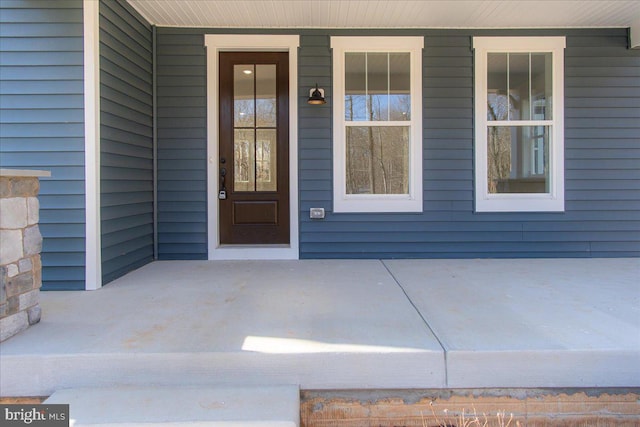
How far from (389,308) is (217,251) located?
234 centimetres

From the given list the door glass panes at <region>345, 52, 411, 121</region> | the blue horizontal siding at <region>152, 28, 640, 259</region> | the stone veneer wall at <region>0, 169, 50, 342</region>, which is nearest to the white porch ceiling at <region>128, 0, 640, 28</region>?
the blue horizontal siding at <region>152, 28, 640, 259</region>

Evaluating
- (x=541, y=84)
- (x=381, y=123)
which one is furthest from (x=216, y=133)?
(x=541, y=84)

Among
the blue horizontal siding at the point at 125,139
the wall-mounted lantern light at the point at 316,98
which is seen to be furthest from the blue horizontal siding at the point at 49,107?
the wall-mounted lantern light at the point at 316,98

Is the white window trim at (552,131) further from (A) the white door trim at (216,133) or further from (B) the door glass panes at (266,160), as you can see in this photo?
(B) the door glass panes at (266,160)

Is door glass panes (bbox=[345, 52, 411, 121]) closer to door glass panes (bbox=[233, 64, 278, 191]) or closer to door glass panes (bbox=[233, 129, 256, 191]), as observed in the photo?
door glass panes (bbox=[233, 64, 278, 191])

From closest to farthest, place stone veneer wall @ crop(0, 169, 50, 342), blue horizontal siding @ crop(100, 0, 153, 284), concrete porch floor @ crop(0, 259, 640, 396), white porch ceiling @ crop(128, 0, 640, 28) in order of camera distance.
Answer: concrete porch floor @ crop(0, 259, 640, 396) < stone veneer wall @ crop(0, 169, 50, 342) < blue horizontal siding @ crop(100, 0, 153, 284) < white porch ceiling @ crop(128, 0, 640, 28)

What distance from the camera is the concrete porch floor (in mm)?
1951

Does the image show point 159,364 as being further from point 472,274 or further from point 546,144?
point 546,144

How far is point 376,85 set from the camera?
175 inches

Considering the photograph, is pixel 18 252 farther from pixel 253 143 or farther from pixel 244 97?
pixel 244 97

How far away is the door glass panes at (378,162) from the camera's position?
4.47 meters

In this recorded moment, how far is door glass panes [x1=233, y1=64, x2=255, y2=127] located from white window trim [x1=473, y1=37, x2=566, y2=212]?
2399 mm

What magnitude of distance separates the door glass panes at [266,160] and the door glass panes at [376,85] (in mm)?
876

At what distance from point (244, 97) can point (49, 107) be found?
191cm
